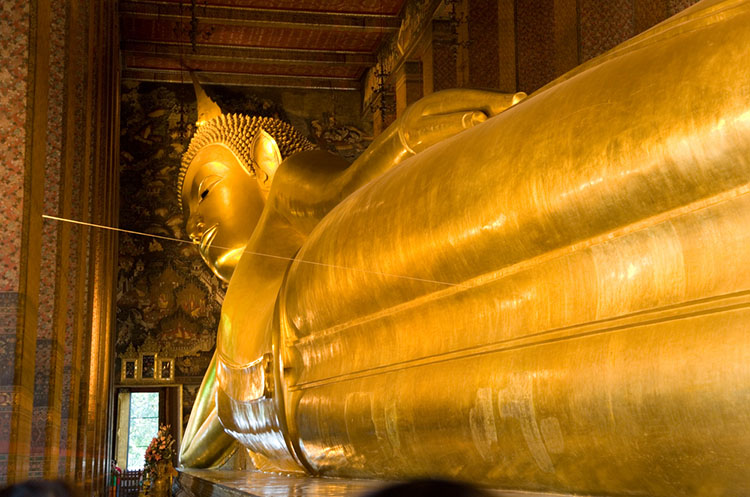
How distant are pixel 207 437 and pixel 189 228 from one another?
0.97 meters

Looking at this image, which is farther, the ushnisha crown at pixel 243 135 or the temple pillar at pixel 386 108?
the temple pillar at pixel 386 108

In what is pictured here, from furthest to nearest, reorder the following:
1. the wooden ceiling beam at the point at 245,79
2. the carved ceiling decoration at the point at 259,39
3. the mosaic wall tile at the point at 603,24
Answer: the wooden ceiling beam at the point at 245,79 < the carved ceiling decoration at the point at 259,39 < the mosaic wall tile at the point at 603,24

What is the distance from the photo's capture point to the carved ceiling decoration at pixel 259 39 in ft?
36.5

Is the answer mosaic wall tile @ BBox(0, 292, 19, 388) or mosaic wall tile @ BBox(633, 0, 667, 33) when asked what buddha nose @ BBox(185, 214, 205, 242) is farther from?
mosaic wall tile @ BBox(633, 0, 667, 33)

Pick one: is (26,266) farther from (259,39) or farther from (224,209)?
(259,39)

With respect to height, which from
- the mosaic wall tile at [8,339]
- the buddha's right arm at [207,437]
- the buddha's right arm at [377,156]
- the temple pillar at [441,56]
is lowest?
the buddha's right arm at [207,437]

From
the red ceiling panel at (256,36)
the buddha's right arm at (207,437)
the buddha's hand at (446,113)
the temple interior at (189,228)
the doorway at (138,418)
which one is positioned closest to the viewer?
the temple interior at (189,228)

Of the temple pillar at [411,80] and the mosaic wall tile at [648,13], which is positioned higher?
the temple pillar at [411,80]

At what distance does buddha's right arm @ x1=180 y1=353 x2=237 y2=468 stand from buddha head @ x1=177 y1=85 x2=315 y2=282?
0.53m

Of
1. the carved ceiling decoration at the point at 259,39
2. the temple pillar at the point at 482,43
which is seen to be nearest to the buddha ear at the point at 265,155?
the temple pillar at the point at 482,43

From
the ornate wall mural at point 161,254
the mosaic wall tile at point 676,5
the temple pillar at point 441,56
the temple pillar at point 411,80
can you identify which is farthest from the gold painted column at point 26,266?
the ornate wall mural at point 161,254

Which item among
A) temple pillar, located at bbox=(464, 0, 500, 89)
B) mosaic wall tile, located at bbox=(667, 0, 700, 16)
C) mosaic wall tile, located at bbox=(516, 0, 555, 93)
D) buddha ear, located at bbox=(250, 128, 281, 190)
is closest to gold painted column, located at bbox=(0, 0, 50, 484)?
buddha ear, located at bbox=(250, 128, 281, 190)

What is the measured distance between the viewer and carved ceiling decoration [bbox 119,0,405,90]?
11.1 meters

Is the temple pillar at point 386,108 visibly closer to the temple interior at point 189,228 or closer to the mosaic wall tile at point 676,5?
the temple interior at point 189,228
